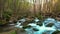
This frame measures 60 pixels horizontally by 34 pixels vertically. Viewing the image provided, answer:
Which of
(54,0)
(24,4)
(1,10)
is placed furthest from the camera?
(24,4)

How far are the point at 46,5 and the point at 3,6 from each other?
6.55m

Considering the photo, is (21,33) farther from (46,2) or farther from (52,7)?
(46,2)

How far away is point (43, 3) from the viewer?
1862 centimetres

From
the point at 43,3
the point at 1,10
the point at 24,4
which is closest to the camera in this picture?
the point at 1,10

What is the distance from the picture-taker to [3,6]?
13.3 metres

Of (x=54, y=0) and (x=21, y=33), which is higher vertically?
(x=54, y=0)

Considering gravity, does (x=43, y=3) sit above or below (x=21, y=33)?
above

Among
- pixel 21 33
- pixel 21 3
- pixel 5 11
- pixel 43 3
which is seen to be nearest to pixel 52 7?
pixel 43 3

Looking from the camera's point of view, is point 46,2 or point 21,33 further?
point 46,2

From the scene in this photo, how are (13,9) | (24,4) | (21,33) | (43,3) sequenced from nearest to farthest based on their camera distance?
(21,33) < (13,9) < (24,4) < (43,3)

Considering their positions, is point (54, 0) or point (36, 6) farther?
point (36, 6)

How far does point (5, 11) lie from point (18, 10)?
3.36 metres

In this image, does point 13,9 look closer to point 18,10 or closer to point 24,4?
point 18,10

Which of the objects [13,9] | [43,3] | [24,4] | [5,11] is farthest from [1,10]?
[43,3]
